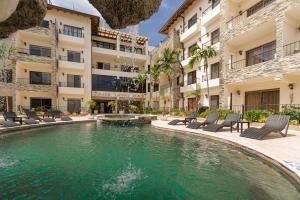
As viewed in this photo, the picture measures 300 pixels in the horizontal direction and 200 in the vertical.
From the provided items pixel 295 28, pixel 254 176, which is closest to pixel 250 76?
pixel 295 28

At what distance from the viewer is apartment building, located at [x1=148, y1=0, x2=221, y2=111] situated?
80.4 feet

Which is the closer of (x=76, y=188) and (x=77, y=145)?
(x=76, y=188)

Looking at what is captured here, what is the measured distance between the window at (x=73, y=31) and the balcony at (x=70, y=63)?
3927 millimetres

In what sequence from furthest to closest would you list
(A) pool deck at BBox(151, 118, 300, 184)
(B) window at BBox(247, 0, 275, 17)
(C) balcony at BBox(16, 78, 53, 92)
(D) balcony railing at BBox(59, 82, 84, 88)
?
(D) balcony railing at BBox(59, 82, 84, 88)
(C) balcony at BBox(16, 78, 53, 92)
(B) window at BBox(247, 0, 275, 17)
(A) pool deck at BBox(151, 118, 300, 184)

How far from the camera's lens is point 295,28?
15.9 metres

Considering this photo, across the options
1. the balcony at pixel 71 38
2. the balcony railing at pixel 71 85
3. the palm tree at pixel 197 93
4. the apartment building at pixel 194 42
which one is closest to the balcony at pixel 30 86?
the balcony railing at pixel 71 85

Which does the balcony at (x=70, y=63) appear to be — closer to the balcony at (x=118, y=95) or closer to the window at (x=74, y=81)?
the window at (x=74, y=81)

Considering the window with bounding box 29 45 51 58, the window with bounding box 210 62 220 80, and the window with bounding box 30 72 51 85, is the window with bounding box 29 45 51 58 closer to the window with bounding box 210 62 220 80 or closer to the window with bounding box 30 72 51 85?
the window with bounding box 30 72 51 85

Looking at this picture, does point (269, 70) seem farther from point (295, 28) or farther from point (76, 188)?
point (76, 188)

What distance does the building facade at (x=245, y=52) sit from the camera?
15.3 metres

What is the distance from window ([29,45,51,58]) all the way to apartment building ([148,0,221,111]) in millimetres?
18434

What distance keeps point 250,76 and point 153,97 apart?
78.1ft

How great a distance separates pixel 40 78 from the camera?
33.0 m

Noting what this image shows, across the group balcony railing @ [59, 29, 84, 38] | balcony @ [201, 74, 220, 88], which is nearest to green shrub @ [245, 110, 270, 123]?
balcony @ [201, 74, 220, 88]
